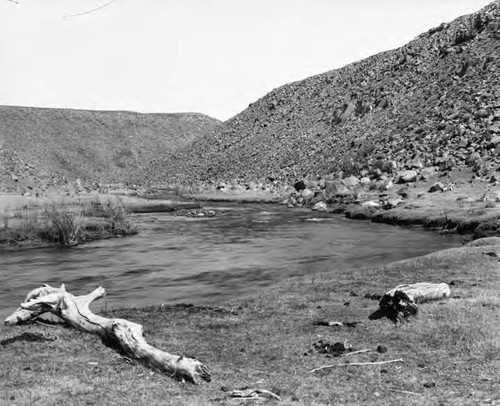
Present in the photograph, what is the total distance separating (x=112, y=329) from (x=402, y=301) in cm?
625

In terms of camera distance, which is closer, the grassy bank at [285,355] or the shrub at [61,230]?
the grassy bank at [285,355]

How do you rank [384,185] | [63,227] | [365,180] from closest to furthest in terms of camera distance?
[63,227] → [384,185] → [365,180]

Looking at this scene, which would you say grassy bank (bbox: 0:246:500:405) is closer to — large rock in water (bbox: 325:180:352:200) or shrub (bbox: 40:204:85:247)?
shrub (bbox: 40:204:85:247)

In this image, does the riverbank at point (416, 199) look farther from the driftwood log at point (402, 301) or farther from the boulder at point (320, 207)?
the driftwood log at point (402, 301)

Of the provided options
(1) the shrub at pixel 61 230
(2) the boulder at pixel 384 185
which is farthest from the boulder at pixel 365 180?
(1) the shrub at pixel 61 230

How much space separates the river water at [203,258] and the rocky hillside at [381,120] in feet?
58.7

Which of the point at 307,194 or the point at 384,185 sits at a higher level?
the point at 384,185

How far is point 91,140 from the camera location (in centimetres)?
17150

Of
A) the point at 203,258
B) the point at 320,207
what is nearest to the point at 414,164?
the point at 320,207

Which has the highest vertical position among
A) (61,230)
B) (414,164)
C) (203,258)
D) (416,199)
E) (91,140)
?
(91,140)

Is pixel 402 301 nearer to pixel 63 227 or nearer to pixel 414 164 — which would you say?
pixel 63 227

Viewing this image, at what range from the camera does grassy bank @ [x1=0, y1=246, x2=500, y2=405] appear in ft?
30.1

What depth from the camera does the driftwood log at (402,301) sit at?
43.8 ft

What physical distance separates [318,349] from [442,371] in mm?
2286
